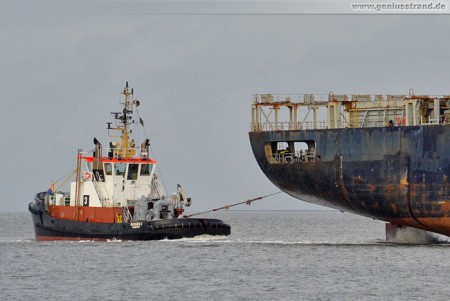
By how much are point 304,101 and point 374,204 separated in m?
5.58

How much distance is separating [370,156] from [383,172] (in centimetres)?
87

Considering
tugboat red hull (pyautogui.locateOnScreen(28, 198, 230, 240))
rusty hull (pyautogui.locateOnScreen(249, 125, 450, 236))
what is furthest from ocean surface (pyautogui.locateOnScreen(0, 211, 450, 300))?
rusty hull (pyautogui.locateOnScreen(249, 125, 450, 236))

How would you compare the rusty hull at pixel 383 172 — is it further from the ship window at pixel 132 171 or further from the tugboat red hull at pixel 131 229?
the ship window at pixel 132 171

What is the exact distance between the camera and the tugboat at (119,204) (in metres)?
52.0

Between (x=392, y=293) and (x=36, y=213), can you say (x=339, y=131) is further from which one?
(x=36, y=213)

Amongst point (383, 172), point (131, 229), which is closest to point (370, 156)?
point (383, 172)

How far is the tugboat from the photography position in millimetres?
52000

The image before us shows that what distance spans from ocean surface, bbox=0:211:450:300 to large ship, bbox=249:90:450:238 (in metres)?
2.13

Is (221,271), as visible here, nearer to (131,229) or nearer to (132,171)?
(131,229)

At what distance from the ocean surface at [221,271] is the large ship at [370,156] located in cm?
213

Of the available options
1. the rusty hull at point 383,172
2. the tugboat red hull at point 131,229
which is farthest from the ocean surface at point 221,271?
the rusty hull at point 383,172

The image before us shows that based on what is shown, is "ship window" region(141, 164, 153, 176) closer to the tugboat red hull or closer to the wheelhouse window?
the wheelhouse window

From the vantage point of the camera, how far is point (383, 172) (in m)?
47.5

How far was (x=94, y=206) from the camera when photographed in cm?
5378
